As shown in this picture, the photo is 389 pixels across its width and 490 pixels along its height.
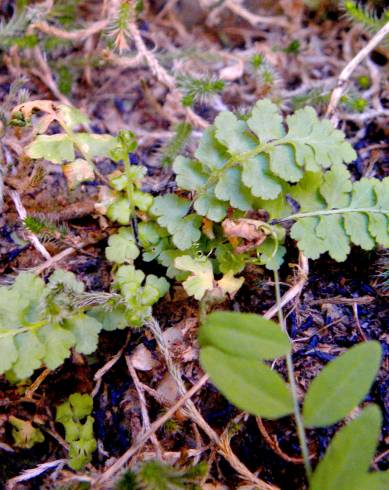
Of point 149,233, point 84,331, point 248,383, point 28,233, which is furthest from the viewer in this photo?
point 28,233

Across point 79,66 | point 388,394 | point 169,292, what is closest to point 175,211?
point 169,292

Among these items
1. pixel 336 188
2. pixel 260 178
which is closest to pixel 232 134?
pixel 260 178

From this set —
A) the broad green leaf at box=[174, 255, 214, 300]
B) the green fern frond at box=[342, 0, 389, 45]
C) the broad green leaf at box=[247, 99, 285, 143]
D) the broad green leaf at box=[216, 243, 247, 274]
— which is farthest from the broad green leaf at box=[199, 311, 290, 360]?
the green fern frond at box=[342, 0, 389, 45]

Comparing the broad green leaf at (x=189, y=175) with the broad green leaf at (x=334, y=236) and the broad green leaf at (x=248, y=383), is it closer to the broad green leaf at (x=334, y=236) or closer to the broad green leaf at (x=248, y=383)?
the broad green leaf at (x=334, y=236)

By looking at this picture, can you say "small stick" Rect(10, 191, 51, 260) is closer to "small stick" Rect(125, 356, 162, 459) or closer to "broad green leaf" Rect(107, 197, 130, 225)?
"broad green leaf" Rect(107, 197, 130, 225)

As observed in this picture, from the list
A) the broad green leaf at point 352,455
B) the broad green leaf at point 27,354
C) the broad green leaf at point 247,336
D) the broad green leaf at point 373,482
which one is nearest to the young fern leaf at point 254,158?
the broad green leaf at point 247,336

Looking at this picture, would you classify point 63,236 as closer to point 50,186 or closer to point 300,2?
point 50,186

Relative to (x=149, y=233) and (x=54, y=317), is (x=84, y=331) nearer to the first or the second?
(x=54, y=317)
